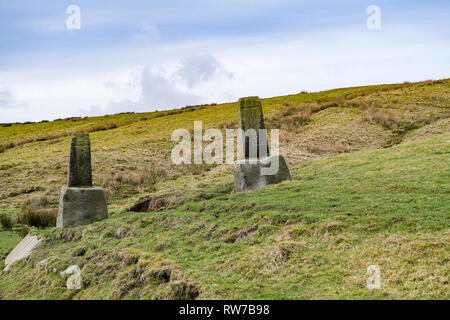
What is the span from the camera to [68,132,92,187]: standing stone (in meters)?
17.8

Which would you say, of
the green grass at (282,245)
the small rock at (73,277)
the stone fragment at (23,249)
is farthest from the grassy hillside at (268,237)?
the stone fragment at (23,249)

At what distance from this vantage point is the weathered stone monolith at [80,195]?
17.2 meters

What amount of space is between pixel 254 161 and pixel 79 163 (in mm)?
6540

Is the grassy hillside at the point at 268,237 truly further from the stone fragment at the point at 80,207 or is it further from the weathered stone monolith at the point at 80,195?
the weathered stone monolith at the point at 80,195

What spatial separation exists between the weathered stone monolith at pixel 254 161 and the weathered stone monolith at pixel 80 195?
523cm

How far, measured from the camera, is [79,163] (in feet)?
58.7

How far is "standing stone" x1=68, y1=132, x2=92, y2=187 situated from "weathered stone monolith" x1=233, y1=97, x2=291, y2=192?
18.4 ft

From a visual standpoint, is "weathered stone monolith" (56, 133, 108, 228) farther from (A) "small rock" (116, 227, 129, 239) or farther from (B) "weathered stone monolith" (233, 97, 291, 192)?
(B) "weathered stone monolith" (233, 97, 291, 192)

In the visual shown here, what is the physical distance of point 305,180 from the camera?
17.9 meters
